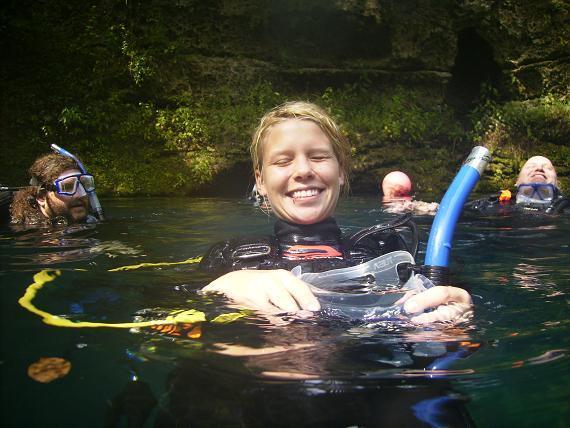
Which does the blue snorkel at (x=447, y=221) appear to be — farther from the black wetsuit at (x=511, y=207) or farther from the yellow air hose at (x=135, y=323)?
the black wetsuit at (x=511, y=207)

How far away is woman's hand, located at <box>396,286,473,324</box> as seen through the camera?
183 centimetres

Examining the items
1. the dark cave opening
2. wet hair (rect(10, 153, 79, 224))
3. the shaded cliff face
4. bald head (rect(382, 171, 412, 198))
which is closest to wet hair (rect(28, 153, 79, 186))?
wet hair (rect(10, 153, 79, 224))

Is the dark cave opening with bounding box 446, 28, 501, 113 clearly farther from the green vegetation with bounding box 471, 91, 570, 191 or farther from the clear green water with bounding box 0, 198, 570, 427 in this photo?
the clear green water with bounding box 0, 198, 570, 427

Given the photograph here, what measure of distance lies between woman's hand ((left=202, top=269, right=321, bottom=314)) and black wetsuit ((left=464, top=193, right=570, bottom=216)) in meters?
4.39

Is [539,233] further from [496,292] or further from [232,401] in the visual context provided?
[232,401]

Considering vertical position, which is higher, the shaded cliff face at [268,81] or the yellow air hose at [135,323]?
the shaded cliff face at [268,81]

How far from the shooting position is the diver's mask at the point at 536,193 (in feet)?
19.7

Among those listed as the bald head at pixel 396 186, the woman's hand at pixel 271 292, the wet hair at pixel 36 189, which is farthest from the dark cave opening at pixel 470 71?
the woman's hand at pixel 271 292

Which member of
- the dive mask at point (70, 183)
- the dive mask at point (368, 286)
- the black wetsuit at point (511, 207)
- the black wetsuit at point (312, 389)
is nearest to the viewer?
the black wetsuit at point (312, 389)

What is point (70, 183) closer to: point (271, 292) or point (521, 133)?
point (271, 292)

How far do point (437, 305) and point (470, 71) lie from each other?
11.3m

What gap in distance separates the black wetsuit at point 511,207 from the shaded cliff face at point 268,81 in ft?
11.9

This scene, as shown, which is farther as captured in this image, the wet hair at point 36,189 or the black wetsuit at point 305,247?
the wet hair at point 36,189

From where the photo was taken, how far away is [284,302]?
188 centimetres
